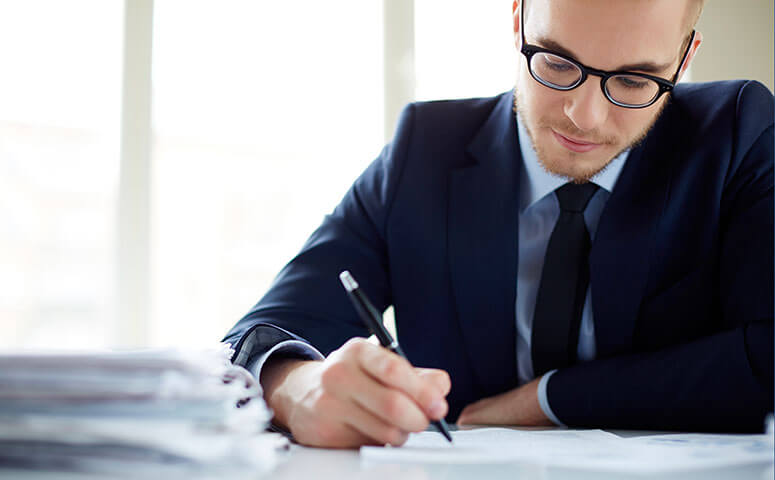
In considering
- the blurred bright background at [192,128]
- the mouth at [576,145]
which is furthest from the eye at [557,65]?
the blurred bright background at [192,128]

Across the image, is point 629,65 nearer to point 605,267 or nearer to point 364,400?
point 605,267

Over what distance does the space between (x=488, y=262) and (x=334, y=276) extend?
1.00 feet

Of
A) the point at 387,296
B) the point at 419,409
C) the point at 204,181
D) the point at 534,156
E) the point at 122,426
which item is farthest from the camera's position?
the point at 204,181

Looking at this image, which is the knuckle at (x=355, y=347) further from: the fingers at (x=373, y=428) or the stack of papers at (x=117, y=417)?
the stack of papers at (x=117, y=417)

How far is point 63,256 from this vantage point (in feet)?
11.1

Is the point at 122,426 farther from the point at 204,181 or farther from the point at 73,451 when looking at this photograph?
the point at 204,181

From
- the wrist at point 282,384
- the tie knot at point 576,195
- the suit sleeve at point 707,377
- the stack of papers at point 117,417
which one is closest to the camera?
the stack of papers at point 117,417

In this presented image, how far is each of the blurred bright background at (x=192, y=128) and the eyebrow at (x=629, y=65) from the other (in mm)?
2169

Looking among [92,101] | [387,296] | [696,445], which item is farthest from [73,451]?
A: [92,101]

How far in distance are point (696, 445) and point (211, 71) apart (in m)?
3.27

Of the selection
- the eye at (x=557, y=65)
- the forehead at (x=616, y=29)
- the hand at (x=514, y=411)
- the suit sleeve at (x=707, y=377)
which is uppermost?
the forehead at (x=616, y=29)

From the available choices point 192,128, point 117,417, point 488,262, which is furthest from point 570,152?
point 192,128

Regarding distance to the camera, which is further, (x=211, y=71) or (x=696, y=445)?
(x=211, y=71)

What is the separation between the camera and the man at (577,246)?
1098mm
